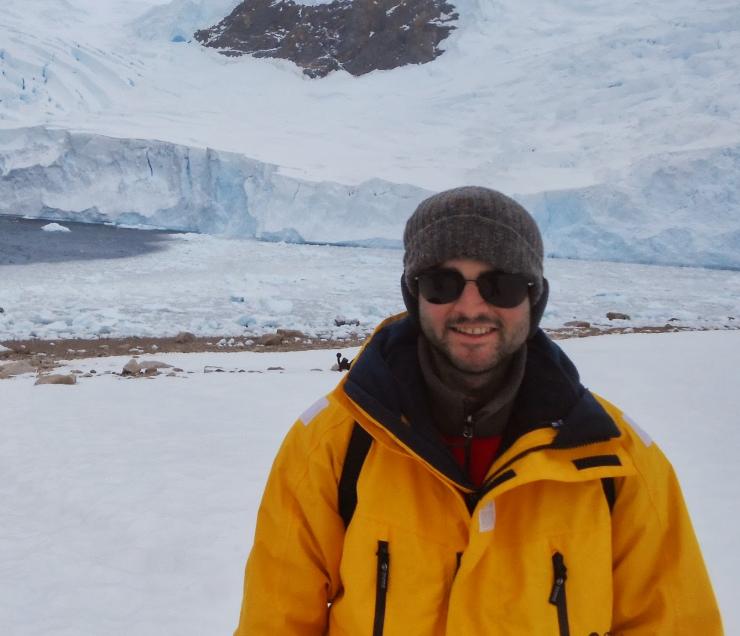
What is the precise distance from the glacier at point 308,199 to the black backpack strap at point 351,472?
19291 mm

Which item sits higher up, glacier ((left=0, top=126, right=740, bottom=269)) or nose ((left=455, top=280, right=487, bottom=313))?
glacier ((left=0, top=126, right=740, bottom=269))

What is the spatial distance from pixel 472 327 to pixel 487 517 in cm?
33

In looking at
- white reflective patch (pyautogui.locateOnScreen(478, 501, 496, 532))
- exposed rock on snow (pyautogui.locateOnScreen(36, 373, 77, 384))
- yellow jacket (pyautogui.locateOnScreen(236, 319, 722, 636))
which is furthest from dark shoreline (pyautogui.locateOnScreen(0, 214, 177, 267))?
white reflective patch (pyautogui.locateOnScreen(478, 501, 496, 532))

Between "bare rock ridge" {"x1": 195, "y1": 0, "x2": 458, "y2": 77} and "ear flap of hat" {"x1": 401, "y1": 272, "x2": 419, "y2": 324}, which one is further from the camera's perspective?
"bare rock ridge" {"x1": 195, "y1": 0, "x2": 458, "y2": 77}

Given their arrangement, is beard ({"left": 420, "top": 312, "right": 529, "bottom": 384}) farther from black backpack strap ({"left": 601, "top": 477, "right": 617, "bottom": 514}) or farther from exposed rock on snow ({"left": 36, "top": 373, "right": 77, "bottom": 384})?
exposed rock on snow ({"left": 36, "top": 373, "right": 77, "bottom": 384})

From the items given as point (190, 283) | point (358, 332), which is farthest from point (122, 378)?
point (190, 283)

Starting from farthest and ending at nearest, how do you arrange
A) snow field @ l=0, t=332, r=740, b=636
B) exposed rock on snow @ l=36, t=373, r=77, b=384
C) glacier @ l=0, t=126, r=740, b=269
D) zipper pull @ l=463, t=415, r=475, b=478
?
1. glacier @ l=0, t=126, r=740, b=269
2. exposed rock on snow @ l=36, t=373, r=77, b=384
3. snow field @ l=0, t=332, r=740, b=636
4. zipper pull @ l=463, t=415, r=475, b=478

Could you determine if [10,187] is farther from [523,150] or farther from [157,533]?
[157,533]

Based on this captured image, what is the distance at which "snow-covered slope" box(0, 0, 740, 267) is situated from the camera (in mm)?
19219

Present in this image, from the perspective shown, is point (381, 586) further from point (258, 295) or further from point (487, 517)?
point (258, 295)

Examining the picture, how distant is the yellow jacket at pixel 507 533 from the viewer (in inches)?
42.0

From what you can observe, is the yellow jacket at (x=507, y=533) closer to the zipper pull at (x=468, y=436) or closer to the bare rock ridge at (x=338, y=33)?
the zipper pull at (x=468, y=436)

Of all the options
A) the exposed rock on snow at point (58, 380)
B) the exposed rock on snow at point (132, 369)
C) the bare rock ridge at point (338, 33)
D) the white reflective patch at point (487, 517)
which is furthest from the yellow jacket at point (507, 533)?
the bare rock ridge at point (338, 33)

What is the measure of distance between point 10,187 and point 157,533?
1005 inches
